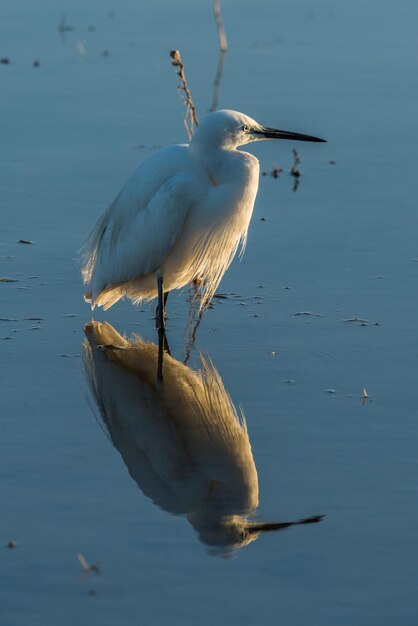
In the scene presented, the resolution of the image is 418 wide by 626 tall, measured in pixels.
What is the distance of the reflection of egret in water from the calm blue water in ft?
0.20

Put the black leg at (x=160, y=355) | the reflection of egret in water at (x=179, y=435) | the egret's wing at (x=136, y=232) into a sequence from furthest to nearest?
the egret's wing at (x=136, y=232) → the black leg at (x=160, y=355) → the reflection of egret in water at (x=179, y=435)

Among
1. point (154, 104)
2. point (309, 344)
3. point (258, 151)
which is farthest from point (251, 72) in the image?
point (309, 344)

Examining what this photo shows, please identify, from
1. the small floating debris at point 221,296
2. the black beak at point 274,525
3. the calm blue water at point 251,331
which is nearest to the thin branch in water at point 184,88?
the calm blue water at point 251,331

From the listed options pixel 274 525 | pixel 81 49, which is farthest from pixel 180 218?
pixel 81 49

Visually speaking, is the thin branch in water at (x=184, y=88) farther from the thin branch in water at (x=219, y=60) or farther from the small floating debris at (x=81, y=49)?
the small floating debris at (x=81, y=49)

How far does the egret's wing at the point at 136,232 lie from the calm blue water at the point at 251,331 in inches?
10.6

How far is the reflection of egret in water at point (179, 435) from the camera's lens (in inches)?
173

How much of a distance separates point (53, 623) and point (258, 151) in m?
6.04

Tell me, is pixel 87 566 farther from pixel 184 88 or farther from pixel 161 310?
pixel 184 88

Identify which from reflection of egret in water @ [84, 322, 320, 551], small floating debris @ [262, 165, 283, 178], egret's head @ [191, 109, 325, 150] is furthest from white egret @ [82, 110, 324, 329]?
small floating debris @ [262, 165, 283, 178]

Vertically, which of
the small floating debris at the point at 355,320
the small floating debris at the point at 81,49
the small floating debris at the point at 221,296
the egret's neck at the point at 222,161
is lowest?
the small floating debris at the point at 221,296

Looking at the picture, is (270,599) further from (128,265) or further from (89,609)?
(128,265)

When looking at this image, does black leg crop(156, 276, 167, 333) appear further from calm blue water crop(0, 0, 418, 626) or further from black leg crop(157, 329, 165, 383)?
calm blue water crop(0, 0, 418, 626)

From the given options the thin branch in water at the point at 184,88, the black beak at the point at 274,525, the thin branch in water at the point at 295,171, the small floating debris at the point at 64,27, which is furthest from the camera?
the small floating debris at the point at 64,27
